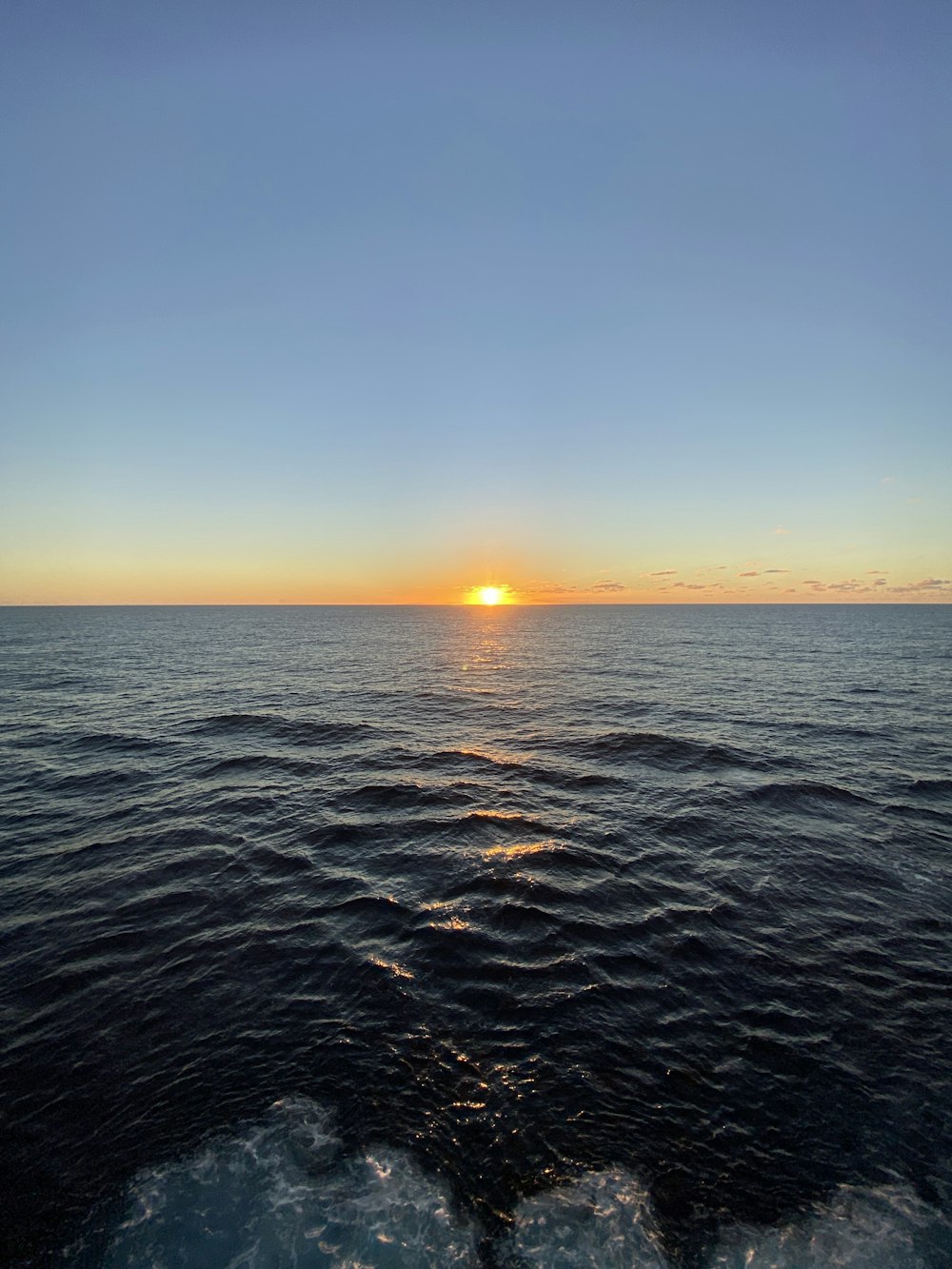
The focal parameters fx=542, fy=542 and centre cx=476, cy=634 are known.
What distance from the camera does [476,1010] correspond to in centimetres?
1402

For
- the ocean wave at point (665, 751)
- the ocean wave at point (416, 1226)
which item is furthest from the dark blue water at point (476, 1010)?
the ocean wave at point (665, 751)

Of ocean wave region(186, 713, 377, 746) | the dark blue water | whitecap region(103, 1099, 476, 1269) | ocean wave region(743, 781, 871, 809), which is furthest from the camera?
ocean wave region(186, 713, 377, 746)

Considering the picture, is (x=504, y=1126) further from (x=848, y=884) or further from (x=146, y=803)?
(x=146, y=803)

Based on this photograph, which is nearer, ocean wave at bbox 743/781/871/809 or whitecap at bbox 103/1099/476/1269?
whitecap at bbox 103/1099/476/1269

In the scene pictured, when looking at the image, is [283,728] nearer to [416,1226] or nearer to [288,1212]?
[288,1212]

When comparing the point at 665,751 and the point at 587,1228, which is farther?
the point at 665,751

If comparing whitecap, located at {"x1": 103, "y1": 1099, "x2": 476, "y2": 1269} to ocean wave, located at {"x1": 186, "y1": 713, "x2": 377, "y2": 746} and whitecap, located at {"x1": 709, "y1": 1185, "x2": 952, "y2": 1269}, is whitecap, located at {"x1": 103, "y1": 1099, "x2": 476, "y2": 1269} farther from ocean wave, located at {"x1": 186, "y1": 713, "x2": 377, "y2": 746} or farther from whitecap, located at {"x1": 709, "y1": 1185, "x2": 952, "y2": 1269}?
ocean wave, located at {"x1": 186, "y1": 713, "x2": 377, "y2": 746}

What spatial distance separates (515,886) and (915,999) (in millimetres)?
11645

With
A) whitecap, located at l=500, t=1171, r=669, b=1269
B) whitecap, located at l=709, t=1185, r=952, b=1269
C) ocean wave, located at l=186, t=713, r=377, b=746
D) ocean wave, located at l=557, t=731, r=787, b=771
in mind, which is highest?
ocean wave, located at l=186, t=713, r=377, b=746

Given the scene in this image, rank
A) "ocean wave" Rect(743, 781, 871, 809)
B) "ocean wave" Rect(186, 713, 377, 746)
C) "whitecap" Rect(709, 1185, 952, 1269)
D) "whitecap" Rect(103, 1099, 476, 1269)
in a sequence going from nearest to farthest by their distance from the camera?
"whitecap" Rect(709, 1185, 952, 1269) < "whitecap" Rect(103, 1099, 476, 1269) < "ocean wave" Rect(743, 781, 871, 809) < "ocean wave" Rect(186, 713, 377, 746)

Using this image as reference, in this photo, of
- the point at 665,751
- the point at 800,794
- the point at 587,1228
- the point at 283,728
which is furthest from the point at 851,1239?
the point at 283,728

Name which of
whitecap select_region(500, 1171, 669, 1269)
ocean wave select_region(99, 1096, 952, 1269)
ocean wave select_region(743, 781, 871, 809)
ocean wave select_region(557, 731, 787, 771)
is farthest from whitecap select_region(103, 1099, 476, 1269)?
ocean wave select_region(557, 731, 787, 771)

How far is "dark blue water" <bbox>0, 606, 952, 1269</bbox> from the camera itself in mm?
9320

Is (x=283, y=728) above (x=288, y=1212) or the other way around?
above
